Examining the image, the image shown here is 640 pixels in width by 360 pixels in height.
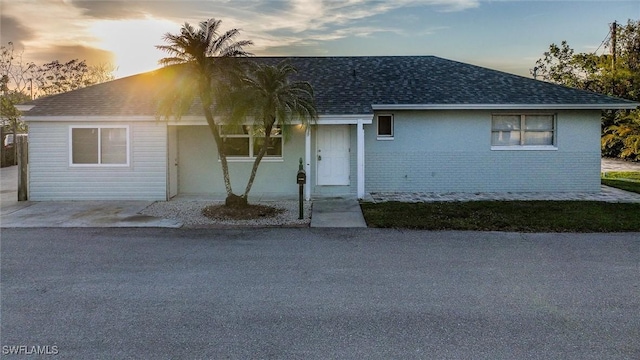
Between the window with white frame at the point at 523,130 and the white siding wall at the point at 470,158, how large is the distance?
0.28 m

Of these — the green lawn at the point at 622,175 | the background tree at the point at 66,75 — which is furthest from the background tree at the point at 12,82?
the green lawn at the point at 622,175

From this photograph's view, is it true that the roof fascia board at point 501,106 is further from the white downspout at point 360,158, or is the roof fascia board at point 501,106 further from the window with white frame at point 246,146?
the window with white frame at point 246,146

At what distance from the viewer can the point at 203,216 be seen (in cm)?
1036

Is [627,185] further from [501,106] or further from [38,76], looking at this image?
[38,76]

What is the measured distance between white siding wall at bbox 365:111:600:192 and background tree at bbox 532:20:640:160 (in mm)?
15432

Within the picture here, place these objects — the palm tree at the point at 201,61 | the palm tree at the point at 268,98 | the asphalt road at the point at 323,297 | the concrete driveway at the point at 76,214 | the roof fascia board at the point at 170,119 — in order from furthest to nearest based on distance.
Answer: the roof fascia board at the point at 170,119, the palm tree at the point at 268,98, the palm tree at the point at 201,61, the concrete driveway at the point at 76,214, the asphalt road at the point at 323,297

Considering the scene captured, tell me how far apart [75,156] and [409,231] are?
398 inches

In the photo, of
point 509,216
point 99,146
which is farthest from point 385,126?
point 99,146

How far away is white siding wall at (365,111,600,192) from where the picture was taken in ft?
46.3

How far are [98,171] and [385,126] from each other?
905 centimetres

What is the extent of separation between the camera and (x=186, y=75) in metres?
10.3

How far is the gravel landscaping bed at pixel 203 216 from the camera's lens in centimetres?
961

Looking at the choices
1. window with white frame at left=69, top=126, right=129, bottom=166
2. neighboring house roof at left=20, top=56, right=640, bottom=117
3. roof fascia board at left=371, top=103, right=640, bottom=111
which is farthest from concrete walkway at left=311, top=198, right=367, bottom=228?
window with white frame at left=69, top=126, right=129, bottom=166

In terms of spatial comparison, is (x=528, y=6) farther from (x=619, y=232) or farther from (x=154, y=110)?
(x=154, y=110)
